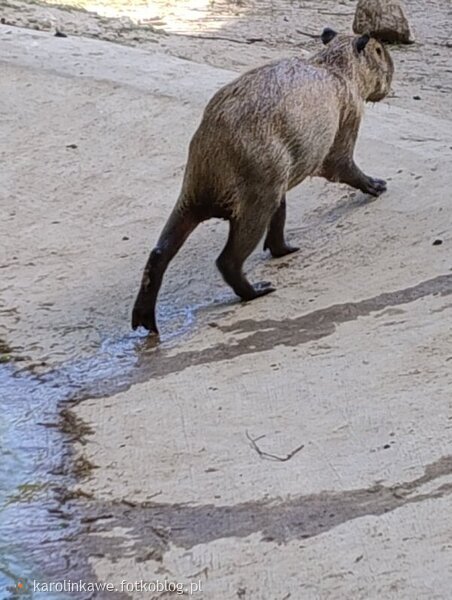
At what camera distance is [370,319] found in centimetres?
469

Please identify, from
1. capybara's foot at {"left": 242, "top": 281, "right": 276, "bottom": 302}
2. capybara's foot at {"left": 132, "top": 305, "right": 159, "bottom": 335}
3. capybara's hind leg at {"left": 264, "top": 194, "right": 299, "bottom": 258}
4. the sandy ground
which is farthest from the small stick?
capybara's hind leg at {"left": 264, "top": 194, "right": 299, "bottom": 258}

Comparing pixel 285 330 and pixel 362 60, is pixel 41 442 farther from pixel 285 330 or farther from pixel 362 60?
pixel 362 60

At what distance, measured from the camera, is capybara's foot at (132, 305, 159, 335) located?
16.6 ft

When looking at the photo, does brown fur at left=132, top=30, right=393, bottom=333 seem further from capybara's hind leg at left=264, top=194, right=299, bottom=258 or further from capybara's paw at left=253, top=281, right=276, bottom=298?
capybara's hind leg at left=264, top=194, right=299, bottom=258

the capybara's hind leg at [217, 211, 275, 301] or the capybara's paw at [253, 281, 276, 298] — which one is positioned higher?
the capybara's hind leg at [217, 211, 275, 301]

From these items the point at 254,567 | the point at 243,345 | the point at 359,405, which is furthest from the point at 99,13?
the point at 254,567

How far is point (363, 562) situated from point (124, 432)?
123 cm

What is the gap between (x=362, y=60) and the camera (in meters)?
5.95

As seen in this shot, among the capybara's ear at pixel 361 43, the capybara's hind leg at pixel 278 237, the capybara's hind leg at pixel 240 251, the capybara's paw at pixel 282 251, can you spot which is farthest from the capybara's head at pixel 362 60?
the capybara's hind leg at pixel 240 251

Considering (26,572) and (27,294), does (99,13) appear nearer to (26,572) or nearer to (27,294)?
(27,294)

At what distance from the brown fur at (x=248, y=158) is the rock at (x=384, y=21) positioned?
4.60 m

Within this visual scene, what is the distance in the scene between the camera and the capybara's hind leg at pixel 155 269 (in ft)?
16.6

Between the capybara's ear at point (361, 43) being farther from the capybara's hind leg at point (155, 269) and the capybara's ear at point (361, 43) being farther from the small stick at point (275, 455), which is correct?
the small stick at point (275, 455)

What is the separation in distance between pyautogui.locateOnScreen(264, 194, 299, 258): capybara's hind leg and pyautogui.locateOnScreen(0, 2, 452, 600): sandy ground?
7cm
